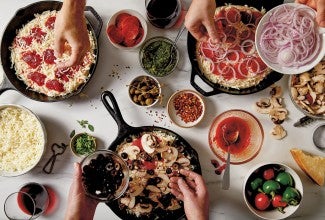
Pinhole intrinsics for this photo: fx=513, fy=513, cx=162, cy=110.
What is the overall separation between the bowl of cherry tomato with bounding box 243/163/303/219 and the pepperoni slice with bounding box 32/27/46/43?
5.17 ft

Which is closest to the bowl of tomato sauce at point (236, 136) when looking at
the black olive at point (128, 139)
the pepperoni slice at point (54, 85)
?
the black olive at point (128, 139)

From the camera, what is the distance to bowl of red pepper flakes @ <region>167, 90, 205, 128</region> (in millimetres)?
3278

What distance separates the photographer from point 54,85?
127 inches

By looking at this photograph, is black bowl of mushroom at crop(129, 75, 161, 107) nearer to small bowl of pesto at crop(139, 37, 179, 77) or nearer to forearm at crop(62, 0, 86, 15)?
small bowl of pesto at crop(139, 37, 179, 77)

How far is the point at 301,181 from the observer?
3314 mm

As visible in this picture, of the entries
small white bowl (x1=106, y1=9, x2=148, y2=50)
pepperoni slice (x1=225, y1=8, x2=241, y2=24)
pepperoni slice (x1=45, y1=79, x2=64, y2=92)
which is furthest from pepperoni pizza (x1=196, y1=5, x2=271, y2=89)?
pepperoni slice (x1=45, y1=79, x2=64, y2=92)

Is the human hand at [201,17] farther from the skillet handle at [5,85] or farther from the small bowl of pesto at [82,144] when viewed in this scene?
the skillet handle at [5,85]

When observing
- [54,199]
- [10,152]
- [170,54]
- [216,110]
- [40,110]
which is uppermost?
[170,54]

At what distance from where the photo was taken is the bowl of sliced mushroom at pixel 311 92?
3.22 meters

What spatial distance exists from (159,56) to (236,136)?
0.71m

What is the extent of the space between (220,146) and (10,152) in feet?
4.43

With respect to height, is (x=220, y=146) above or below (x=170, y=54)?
below

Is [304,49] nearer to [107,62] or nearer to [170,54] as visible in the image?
[170,54]

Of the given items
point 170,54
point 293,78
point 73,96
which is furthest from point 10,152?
point 293,78
